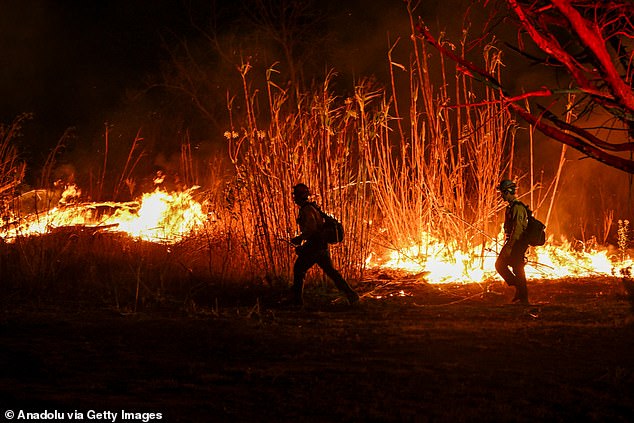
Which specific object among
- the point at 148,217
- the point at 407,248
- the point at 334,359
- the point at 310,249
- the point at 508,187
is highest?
the point at 148,217

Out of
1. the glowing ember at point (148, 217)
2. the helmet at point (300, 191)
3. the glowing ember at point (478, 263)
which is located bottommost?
the glowing ember at point (478, 263)

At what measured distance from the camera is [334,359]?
22.6ft

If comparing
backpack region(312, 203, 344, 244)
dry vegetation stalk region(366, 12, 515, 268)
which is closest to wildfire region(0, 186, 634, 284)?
dry vegetation stalk region(366, 12, 515, 268)

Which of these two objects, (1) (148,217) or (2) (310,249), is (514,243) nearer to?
(2) (310,249)

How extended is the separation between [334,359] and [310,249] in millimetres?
2811

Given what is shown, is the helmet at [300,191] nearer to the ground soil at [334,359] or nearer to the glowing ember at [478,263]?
the ground soil at [334,359]

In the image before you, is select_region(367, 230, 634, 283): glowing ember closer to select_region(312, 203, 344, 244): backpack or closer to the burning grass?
the burning grass

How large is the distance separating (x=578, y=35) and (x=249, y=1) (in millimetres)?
25252

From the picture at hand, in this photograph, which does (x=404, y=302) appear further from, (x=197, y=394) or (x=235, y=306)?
(x=197, y=394)

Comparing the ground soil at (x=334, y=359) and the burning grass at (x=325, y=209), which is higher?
the burning grass at (x=325, y=209)

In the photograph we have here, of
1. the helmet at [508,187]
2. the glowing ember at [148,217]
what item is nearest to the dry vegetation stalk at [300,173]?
the helmet at [508,187]

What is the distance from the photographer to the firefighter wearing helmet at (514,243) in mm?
9312

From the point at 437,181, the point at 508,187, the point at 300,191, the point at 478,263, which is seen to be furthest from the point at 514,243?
the point at 437,181

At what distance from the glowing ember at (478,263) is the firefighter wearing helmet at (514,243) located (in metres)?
1.88
